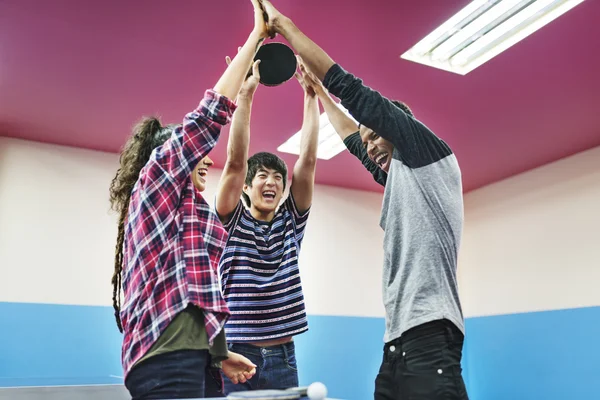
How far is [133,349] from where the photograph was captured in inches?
43.9

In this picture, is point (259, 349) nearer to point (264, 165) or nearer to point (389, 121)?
point (264, 165)

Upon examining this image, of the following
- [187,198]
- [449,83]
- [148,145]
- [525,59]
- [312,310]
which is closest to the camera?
[187,198]

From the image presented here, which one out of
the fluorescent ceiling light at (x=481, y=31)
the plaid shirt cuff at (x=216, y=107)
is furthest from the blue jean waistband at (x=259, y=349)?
the fluorescent ceiling light at (x=481, y=31)

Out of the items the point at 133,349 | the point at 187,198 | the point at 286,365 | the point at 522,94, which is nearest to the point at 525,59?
the point at 522,94

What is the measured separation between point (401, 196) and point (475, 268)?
389 centimetres

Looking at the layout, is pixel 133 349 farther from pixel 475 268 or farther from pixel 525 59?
pixel 475 268

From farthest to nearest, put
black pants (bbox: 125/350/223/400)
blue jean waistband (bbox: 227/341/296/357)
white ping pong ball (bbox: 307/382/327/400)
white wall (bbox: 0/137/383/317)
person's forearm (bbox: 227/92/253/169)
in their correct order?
1. white wall (bbox: 0/137/383/317)
2. person's forearm (bbox: 227/92/253/169)
3. blue jean waistband (bbox: 227/341/296/357)
4. black pants (bbox: 125/350/223/400)
5. white ping pong ball (bbox: 307/382/327/400)

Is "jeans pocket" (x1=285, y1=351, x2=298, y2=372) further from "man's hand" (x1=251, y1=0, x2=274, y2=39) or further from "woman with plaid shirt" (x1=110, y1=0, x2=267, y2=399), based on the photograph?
"man's hand" (x1=251, y1=0, x2=274, y2=39)

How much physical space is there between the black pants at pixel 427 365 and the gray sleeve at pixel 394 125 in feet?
1.36

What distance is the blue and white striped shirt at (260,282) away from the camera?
5.83ft

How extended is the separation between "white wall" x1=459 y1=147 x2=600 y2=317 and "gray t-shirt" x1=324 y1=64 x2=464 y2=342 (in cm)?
313

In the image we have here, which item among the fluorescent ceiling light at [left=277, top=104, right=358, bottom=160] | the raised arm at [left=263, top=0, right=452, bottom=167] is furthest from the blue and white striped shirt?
the fluorescent ceiling light at [left=277, top=104, right=358, bottom=160]

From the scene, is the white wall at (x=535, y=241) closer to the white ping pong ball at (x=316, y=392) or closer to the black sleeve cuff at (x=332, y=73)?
the black sleeve cuff at (x=332, y=73)

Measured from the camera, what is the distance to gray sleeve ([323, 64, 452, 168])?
4.52 ft
